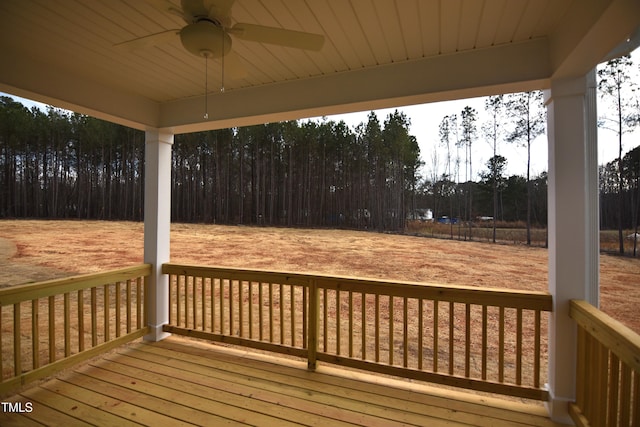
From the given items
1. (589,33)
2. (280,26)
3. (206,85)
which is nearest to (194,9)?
(280,26)

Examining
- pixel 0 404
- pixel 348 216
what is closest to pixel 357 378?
pixel 0 404

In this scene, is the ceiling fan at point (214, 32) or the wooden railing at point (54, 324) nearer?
the ceiling fan at point (214, 32)

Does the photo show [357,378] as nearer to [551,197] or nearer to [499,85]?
[551,197]

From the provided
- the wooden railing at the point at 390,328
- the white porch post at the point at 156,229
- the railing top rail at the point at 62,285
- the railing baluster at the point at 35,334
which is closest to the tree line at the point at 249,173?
the wooden railing at the point at 390,328

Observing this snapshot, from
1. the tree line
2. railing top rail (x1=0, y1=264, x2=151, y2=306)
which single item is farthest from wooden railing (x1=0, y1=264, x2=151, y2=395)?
the tree line

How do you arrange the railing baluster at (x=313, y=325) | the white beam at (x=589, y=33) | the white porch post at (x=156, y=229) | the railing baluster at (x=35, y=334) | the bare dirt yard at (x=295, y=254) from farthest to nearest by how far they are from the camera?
the bare dirt yard at (x=295, y=254) → the white porch post at (x=156, y=229) → the railing baluster at (x=313, y=325) → the railing baluster at (x=35, y=334) → the white beam at (x=589, y=33)

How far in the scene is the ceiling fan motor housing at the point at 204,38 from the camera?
4.24 feet

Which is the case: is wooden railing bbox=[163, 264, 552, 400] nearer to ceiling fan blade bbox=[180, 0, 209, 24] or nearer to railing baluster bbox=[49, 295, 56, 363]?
railing baluster bbox=[49, 295, 56, 363]

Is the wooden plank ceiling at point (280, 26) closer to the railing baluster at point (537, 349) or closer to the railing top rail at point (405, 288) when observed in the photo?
the railing top rail at point (405, 288)

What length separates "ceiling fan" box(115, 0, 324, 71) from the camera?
1243mm

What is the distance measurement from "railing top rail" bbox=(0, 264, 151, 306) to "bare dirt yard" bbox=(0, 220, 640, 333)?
3.92 metres

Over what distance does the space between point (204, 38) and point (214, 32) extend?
2.0 inches

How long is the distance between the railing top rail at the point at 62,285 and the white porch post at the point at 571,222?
3.41m

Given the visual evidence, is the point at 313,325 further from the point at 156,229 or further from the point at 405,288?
the point at 156,229
